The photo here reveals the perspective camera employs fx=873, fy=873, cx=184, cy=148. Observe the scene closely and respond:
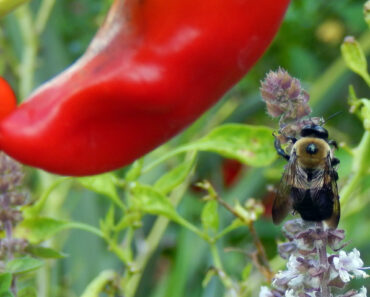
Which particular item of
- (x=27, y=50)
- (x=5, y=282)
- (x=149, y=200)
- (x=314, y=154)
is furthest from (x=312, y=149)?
(x=27, y=50)

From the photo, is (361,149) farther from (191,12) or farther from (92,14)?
(92,14)

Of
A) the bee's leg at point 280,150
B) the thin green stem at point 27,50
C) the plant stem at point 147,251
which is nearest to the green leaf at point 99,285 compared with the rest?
the plant stem at point 147,251

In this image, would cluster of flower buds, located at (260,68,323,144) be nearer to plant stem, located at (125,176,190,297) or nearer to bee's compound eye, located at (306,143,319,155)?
bee's compound eye, located at (306,143,319,155)

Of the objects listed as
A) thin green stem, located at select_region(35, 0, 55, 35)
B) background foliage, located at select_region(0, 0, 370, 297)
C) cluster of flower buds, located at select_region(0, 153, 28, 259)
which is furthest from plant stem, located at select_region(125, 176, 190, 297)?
thin green stem, located at select_region(35, 0, 55, 35)

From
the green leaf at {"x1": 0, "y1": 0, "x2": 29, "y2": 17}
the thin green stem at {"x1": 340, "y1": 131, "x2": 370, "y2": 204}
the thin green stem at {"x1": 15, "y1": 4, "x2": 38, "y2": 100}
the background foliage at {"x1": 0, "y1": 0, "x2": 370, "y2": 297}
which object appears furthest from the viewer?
the thin green stem at {"x1": 15, "y1": 4, "x2": 38, "y2": 100}

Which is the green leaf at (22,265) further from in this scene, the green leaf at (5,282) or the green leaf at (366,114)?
the green leaf at (366,114)
